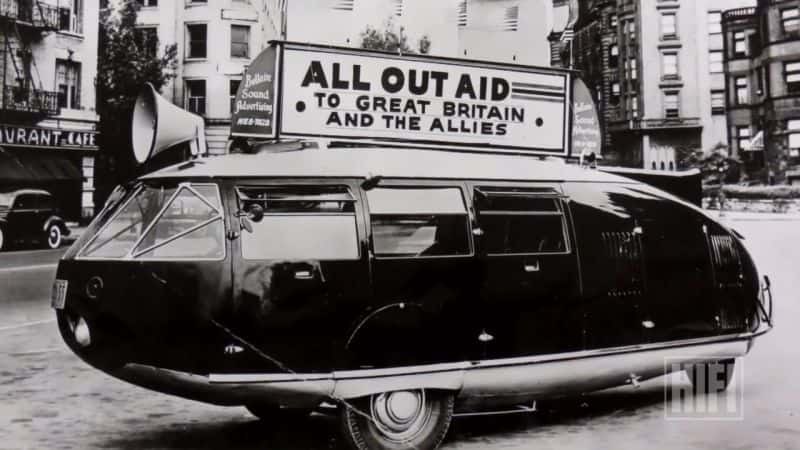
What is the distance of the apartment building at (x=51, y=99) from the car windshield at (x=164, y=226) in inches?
722

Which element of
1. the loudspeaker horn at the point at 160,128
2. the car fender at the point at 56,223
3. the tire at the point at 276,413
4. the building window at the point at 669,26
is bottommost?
the tire at the point at 276,413

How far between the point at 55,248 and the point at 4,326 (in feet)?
39.1

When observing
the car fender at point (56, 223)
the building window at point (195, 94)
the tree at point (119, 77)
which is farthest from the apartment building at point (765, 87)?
the car fender at point (56, 223)

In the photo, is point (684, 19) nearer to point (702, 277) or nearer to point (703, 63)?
point (703, 63)

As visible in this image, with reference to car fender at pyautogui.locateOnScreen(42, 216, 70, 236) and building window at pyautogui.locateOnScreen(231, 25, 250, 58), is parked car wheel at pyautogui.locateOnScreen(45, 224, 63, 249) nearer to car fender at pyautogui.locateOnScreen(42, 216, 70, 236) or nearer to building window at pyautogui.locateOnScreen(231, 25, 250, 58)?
car fender at pyautogui.locateOnScreen(42, 216, 70, 236)

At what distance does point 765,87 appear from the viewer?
68.8 ft

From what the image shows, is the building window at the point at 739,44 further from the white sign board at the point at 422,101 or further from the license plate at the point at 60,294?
the license plate at the point at 60,294

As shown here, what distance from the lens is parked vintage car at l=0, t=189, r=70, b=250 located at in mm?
19766

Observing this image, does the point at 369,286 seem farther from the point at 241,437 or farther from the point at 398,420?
the point at 241,437

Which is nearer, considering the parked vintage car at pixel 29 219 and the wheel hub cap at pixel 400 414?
the wheel hub cap at pixel 400 414

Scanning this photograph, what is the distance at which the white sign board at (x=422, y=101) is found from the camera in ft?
16.7

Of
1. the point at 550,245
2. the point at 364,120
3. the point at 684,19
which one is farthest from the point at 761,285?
the point at 684,19

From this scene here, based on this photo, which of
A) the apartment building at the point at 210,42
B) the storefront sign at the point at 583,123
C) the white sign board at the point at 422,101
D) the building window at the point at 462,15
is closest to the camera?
the white sign board at the point at 422,101

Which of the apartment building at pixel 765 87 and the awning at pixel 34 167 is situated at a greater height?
the apartment building at pixel 765 87
